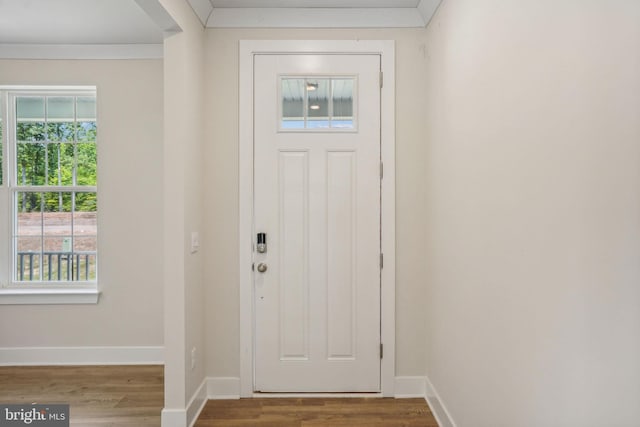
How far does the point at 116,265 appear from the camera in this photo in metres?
3.13

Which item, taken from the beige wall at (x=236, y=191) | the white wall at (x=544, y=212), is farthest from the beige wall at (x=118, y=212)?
the white wall at (x=544, y=212)

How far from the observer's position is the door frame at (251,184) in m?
2.58

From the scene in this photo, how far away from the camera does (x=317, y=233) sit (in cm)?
260

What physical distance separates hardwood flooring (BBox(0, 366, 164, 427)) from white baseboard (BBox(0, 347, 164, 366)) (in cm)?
5

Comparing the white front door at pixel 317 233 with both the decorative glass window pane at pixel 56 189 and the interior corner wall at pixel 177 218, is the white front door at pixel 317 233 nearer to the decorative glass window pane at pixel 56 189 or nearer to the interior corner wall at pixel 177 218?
the interior corner wall at pixel 177 218

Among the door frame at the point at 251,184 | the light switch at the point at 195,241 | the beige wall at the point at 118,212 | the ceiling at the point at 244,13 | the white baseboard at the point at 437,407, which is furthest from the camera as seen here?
the beige wall at the point at 118,212

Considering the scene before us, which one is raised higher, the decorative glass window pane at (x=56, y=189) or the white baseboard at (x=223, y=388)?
the decorative glass window pane at (x=56, y=189)

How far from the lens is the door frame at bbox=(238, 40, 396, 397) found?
8.46ft

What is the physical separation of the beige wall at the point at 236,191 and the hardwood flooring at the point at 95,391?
0.49 metres

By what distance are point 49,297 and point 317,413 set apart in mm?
2399

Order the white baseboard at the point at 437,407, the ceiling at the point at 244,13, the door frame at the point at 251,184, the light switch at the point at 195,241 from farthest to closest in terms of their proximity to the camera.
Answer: the door frame at the point at 251,184, the ceiling at the point at 244,13, the light switch at the point at 195,241, the white baseboard at the point at 437,407

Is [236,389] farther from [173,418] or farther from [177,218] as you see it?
[177,218]

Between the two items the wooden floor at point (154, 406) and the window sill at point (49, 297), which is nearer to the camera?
the wooden floor at point (154, 406)

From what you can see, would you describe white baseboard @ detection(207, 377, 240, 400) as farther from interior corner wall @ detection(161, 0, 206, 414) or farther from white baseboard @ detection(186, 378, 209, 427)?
interior corner wall @ detection(161, 0, 206, 414)
